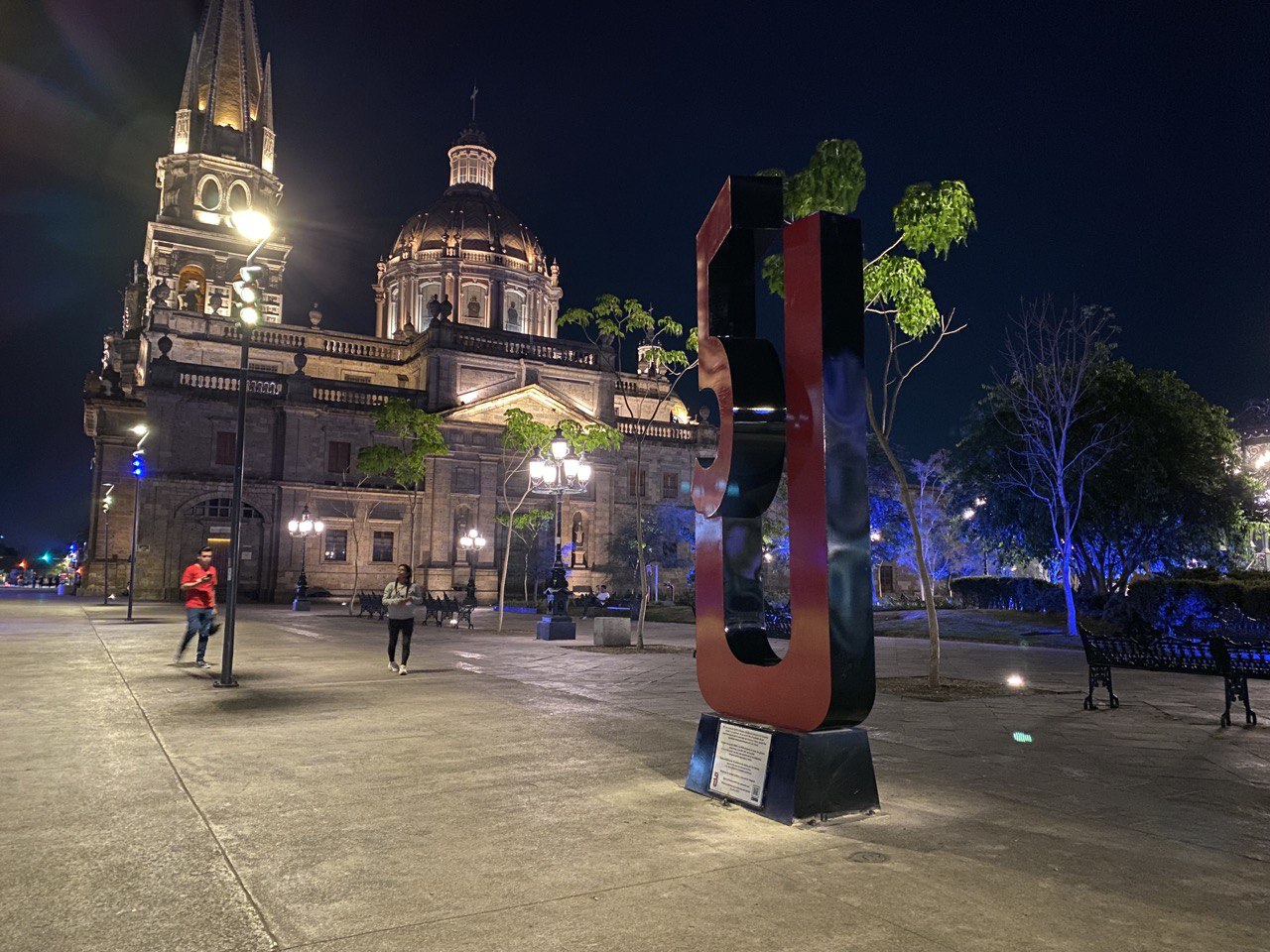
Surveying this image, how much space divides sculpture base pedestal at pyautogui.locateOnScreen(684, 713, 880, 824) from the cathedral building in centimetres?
3603

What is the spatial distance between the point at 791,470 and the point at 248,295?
396 inches

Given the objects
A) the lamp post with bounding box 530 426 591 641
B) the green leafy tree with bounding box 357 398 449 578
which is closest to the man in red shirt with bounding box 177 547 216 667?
the lamp post with bounding box 530 426 591 641

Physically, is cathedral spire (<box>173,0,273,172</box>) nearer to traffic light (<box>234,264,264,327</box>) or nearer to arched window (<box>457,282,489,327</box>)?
arched window (<box>457,282,489,327</box>)

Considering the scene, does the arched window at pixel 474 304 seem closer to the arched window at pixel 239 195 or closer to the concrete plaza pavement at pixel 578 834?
the arched window at pixel 239 195

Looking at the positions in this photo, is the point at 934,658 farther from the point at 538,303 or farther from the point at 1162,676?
the point at 538,303

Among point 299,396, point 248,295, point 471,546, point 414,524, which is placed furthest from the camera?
point 471,546

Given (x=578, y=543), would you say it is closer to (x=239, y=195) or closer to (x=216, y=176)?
(x=239, y=195)

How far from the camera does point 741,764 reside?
6266 millimetres

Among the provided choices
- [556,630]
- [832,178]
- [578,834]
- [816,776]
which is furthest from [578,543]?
[578,834]

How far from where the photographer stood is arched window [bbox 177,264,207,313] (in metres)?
53.9

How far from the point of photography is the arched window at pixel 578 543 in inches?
2084

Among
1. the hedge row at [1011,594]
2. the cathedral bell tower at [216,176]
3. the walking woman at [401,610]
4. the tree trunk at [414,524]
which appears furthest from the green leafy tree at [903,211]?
the cathedral bell tower at [216,176]

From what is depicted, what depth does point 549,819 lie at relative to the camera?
576cm

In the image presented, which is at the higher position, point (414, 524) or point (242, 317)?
point (242, 317)
